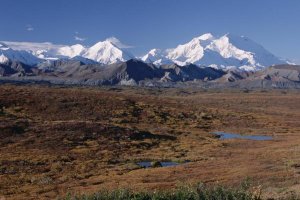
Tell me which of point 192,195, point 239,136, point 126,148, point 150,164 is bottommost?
point 239,136

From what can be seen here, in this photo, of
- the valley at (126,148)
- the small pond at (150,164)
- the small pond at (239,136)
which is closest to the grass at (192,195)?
the valley at (126,148)

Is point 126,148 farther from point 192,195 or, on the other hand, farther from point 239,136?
point 192,195

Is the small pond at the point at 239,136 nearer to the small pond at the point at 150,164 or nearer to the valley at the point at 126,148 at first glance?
the valley at the point at 126,148

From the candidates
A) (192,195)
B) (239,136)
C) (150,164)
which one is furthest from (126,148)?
(192,195)

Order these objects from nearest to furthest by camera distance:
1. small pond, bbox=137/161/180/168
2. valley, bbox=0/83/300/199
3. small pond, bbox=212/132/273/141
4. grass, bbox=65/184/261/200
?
grass, bbox=65/184/261/200
valley, bbox=0/83/300/199
small pond, bbox=137/161/180/168
small pond, bbox=212/132/273/141

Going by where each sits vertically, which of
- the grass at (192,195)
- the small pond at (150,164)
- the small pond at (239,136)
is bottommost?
the small pond at (239,136)

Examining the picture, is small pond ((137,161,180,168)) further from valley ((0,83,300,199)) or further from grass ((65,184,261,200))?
grass ((65,184,261,200))

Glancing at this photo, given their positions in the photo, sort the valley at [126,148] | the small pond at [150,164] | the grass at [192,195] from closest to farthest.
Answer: the grass at [192,195] → the valley at [126,148] → the small pond at [150,164]

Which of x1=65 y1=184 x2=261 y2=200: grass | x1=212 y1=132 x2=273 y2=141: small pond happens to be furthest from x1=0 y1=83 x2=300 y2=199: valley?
x1=65 y1=184 x2=261 y2=200: grass

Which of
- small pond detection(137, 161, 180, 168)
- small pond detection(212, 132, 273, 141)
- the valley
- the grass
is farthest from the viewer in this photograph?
small pond detection(212, 132, 273, 141)

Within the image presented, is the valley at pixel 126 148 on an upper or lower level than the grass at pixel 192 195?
lower

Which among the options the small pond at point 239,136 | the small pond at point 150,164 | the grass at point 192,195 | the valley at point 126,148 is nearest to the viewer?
the grass at point 192,195

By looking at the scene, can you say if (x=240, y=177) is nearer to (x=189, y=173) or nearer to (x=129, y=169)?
(x=189, y=173)

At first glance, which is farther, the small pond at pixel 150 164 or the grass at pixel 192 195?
the small pond at pixel 150 164
